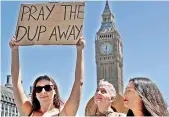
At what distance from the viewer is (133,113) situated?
6.90 feet

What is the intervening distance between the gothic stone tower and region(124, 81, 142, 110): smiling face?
67.4m

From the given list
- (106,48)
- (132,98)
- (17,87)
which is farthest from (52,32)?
(106,48)

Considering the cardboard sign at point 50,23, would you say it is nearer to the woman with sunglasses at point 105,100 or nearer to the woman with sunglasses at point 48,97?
the woman with sunglasses at point 48,97

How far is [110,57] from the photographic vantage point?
72250mm

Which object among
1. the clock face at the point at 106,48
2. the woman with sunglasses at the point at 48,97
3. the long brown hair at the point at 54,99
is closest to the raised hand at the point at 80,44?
the woman with sunglasses at the point at 48,97

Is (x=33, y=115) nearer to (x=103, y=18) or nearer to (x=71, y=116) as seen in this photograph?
(x=71, y=116)

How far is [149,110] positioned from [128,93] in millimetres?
142

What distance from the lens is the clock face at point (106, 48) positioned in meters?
72.6

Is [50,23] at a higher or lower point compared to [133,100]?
higher

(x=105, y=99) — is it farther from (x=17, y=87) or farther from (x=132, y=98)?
(x=17, y=87)

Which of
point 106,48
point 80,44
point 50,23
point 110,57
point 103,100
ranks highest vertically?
point 106,48

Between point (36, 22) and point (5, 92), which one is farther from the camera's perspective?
point (5, 92)

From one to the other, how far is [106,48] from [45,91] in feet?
234

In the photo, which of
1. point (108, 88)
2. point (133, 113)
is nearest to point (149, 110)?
point (133, 113)
